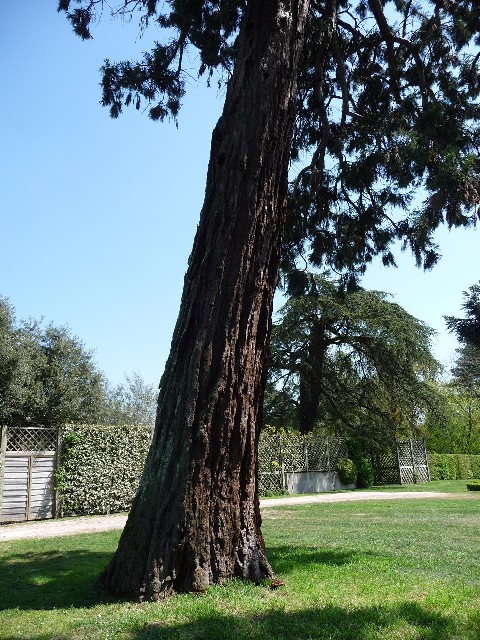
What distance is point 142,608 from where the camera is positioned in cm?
400

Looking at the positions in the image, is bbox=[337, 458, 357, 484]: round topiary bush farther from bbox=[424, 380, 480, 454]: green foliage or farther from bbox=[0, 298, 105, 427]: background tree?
bbox=[424, 380, 480, 454]: green foliage

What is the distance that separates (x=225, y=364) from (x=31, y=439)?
9.80 metres

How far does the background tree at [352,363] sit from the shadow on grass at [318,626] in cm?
2024

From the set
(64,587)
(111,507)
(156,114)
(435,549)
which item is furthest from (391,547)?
(111,507)

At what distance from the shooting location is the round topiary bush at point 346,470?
23016 millimetres

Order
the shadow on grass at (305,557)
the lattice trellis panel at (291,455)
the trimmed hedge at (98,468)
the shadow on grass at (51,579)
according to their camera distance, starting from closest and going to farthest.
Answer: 1. the shadow on grass at (51,579)
2. the shadow on grass at (305,557)
3. the trimmed hedge at (98,468)
4. the lattice trellis panel at (291,455)

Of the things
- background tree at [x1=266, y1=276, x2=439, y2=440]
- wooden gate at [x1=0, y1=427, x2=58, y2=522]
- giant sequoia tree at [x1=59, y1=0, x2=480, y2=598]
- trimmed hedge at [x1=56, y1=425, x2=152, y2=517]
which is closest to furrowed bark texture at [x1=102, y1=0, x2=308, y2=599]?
giant sequoia tree at [x1=59, y1=0, x2=480, y2=598]

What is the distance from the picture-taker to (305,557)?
6.21 meters

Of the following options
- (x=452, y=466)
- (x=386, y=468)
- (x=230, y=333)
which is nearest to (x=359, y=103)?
(x=230, y=333)

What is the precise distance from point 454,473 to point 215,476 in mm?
29359

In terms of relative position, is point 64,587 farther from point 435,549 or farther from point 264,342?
point 435,549

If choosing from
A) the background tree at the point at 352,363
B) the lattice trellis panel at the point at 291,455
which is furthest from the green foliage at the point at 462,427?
the lattice trellis panel at the point at 291,455

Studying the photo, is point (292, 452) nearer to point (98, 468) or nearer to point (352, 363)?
point (352, 363)

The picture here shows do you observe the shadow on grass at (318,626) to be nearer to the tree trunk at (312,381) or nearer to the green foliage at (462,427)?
the tree trunk at (312,381)
